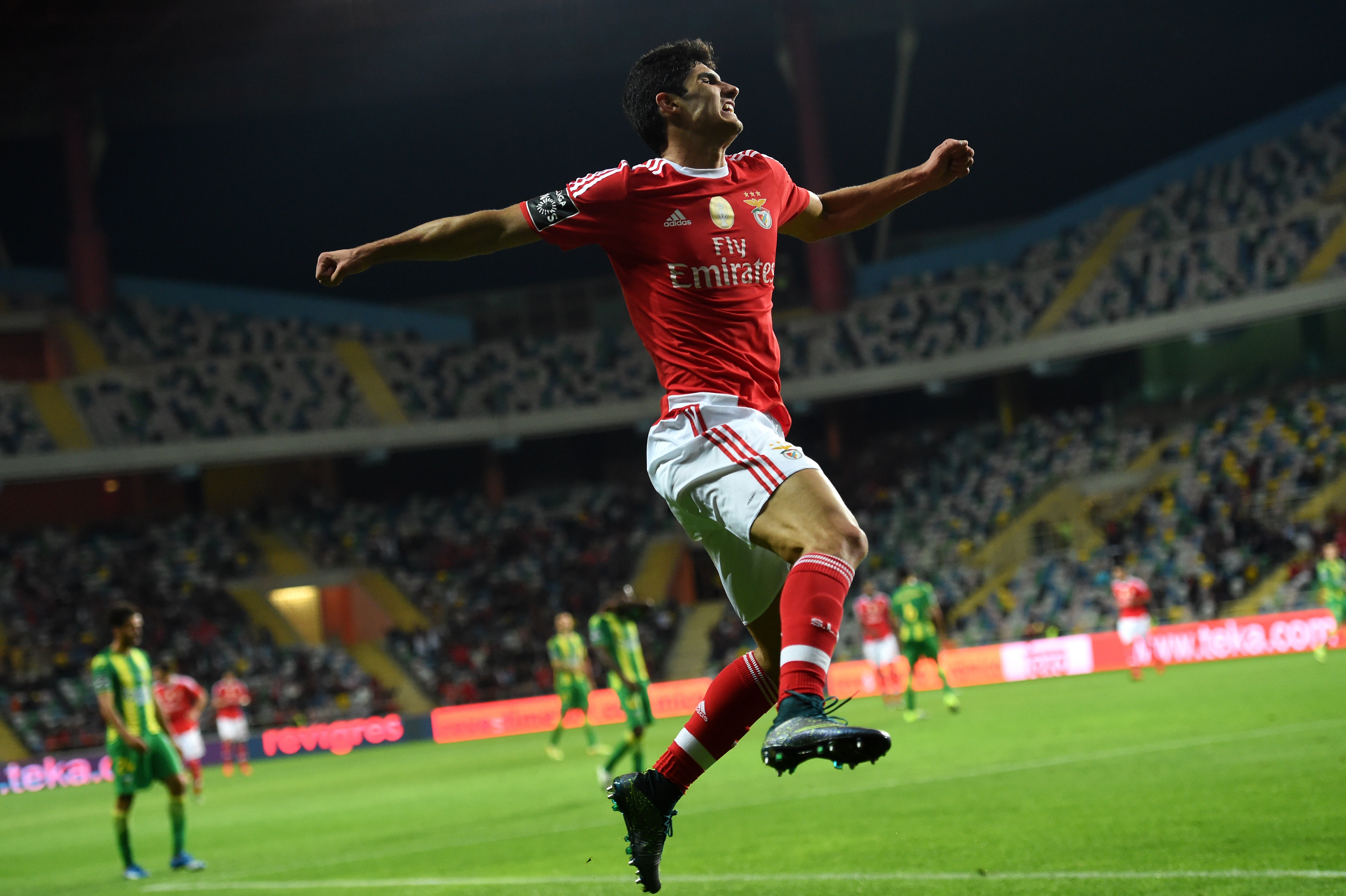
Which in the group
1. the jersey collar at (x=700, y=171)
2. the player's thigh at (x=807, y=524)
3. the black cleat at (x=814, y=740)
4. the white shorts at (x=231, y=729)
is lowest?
the white shorts at (x=231, y=729)

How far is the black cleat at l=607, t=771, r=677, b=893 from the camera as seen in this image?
4527 mm

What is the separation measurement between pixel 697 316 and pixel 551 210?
1.94ft


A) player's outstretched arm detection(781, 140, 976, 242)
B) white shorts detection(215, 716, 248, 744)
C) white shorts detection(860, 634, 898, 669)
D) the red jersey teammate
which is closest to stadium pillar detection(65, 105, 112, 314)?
white shorts detection(215, 716, 248, 744)

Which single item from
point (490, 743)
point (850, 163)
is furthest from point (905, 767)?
point (850, 163)

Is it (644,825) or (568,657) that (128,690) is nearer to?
(644,825)

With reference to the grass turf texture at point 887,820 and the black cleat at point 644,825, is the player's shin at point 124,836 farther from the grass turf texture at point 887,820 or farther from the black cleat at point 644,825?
the black cleat at point 644,825

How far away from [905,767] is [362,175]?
1347 inches

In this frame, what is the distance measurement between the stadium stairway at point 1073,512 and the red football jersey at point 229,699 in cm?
1690

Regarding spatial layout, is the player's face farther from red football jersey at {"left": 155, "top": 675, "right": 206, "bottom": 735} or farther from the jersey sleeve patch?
red football jersey at {"left": 155, "top": 675, "right": 206, "bottom": 735}

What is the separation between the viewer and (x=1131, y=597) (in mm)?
23312

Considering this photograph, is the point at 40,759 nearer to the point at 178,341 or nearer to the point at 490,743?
the point at 490,743

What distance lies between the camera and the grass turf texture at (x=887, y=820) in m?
7.14

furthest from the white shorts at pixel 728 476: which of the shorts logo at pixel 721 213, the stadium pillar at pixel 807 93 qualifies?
the stadium pillar at pixel 807 93

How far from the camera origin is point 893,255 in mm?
44938
